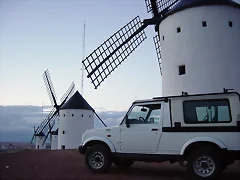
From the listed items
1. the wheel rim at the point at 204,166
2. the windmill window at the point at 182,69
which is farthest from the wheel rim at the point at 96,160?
the windmill window at the point at 182,69

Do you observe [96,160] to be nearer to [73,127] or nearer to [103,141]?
[103,141]

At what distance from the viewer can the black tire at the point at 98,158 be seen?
829 centimetres

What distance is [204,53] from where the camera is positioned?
15656 millimetres

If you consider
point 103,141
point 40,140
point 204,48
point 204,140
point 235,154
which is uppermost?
point 204,48

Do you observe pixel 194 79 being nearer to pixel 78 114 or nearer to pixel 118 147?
pixel 118 147

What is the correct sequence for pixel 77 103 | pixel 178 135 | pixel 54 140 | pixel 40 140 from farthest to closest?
1. pixel 40 140
2. pixel 54 140
3. pixel 77 103
4. pixel 178 135

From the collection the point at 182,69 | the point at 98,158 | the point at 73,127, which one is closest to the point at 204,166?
the point at 98,158

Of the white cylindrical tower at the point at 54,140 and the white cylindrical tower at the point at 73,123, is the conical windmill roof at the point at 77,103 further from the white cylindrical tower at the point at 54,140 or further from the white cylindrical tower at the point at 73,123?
the white cylindrical tower at the point at 54,140

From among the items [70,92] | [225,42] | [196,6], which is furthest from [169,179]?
[70,92]

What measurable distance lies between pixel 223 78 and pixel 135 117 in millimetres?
8863

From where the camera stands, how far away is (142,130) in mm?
8070

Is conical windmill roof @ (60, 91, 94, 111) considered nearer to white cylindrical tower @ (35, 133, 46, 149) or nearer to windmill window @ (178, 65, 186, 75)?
white cylindrical tower @ (35, 133, 46, 149)

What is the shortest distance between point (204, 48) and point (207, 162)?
1010cm

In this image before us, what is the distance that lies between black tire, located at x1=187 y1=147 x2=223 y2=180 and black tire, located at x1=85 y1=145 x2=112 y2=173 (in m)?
2.59
